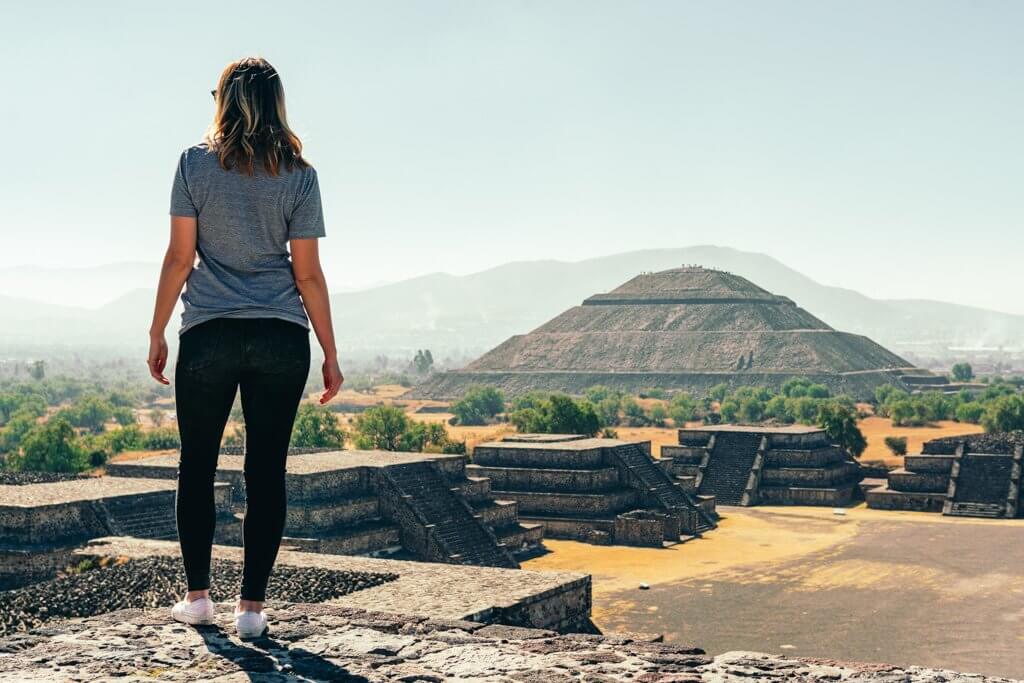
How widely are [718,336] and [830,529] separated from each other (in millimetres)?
107361

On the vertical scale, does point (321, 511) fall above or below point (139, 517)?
below

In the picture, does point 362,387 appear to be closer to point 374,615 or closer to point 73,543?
point 73,543

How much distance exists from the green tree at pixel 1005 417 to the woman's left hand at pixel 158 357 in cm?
8631

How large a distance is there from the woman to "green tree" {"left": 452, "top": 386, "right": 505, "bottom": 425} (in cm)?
10800

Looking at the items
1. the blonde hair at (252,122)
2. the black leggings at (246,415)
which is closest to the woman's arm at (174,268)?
the black leggings at (246,415)

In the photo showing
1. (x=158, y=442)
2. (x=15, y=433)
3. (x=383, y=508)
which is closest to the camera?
(x=383, y=508)

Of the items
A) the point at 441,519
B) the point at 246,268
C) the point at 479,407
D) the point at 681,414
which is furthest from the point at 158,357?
the point at 479,407

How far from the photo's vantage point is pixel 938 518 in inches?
2283

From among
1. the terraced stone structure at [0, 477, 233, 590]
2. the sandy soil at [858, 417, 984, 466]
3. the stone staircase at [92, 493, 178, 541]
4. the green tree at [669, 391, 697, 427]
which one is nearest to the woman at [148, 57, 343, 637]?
the terraced stone structure at [0, 477, 233, 590]

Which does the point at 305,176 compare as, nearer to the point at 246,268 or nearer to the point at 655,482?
the point at 246,268

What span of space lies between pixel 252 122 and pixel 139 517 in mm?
29244

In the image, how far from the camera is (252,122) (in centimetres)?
750

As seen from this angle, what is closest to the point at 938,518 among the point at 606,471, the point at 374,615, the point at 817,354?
the point at 606,471

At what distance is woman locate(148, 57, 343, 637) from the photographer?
749 centimetres
